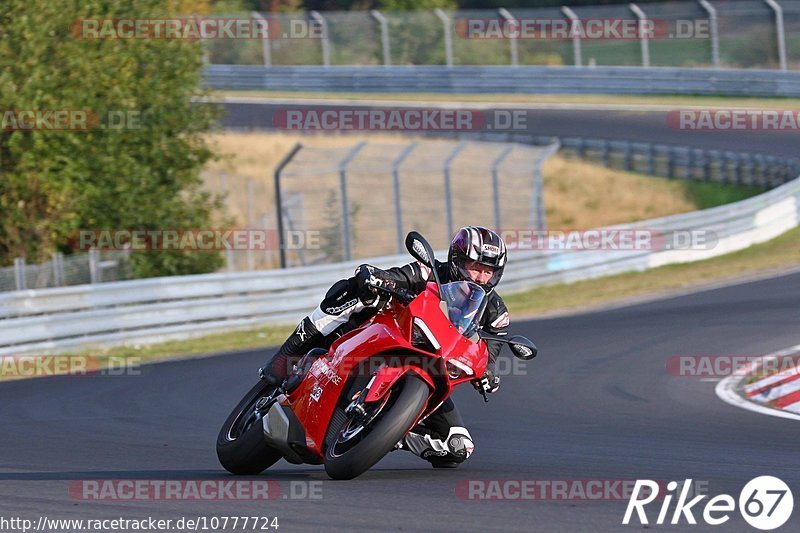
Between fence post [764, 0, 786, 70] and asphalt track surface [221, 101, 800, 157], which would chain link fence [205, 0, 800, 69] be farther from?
asphalt track surface [221, 101, 800, 157]

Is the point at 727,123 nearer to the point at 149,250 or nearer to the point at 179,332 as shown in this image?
the point at 149,250

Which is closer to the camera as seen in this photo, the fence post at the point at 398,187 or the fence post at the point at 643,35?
the fence post at the point at 398,187

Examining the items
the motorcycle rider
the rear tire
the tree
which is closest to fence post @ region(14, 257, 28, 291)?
the tree

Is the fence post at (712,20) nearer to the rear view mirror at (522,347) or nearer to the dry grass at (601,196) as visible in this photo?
the dry grass at (601,196)

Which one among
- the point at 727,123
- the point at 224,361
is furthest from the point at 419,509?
the point at 727,123

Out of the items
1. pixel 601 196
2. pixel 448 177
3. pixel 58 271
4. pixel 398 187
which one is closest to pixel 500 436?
pixel 58 271

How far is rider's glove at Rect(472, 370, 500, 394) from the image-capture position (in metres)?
7.02

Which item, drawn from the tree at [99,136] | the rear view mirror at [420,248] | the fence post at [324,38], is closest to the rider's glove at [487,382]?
the rear view mirror at [420,248]

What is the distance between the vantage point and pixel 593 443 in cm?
886

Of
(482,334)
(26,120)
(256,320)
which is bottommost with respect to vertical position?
(256,320)

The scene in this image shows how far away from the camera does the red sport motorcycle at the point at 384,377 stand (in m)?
6.54

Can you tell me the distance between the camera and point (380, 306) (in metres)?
7.14

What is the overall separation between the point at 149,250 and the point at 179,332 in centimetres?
526

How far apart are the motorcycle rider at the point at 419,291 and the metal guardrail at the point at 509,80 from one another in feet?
103
